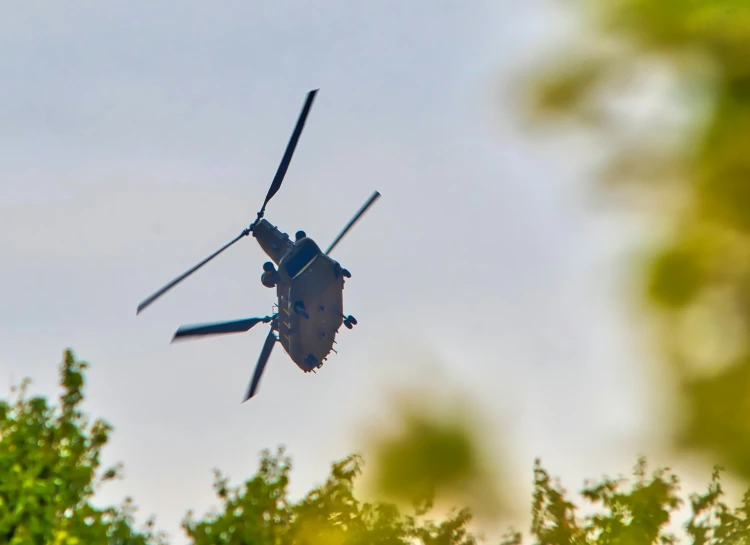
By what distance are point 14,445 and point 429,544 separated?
58.4ft

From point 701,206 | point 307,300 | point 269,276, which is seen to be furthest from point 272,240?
point 701,206

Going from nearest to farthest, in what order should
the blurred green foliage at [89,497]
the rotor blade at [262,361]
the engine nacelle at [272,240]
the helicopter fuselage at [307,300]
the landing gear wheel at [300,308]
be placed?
1. the blurred green foliage at [89,497]
2. the landing gear wheel at [300,308]
3. the helicopter fuselage at [307,300]
4. the rotor blade at [262,361]
5. the engine nacelle at [272,240]

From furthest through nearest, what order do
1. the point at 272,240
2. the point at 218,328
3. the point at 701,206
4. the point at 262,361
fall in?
the point at 272,240
the point at 262,361
the point at 218,328
the point at 701,206

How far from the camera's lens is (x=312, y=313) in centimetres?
3325

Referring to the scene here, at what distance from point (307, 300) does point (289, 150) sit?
514cm

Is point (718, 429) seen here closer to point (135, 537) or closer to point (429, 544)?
point (429, 544)

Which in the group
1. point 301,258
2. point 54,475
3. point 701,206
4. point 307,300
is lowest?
point 701,206

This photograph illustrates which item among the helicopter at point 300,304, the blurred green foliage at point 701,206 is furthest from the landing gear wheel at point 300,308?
the blurred green foliage at point 701,206

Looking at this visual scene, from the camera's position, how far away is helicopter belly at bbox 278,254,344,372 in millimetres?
33031

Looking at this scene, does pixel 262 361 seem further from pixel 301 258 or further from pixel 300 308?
pixel 301 258

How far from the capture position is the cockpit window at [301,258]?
3306 cm

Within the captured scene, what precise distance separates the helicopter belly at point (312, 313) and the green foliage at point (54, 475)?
733 centimetres

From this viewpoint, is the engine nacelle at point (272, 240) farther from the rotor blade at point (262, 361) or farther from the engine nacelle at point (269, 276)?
the rotor blade at point (262, 361)

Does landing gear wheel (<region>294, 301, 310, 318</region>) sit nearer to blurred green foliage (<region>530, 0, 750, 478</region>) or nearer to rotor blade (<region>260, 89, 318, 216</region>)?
rotor blade (<region>260, 89, 318, 216</region>)
